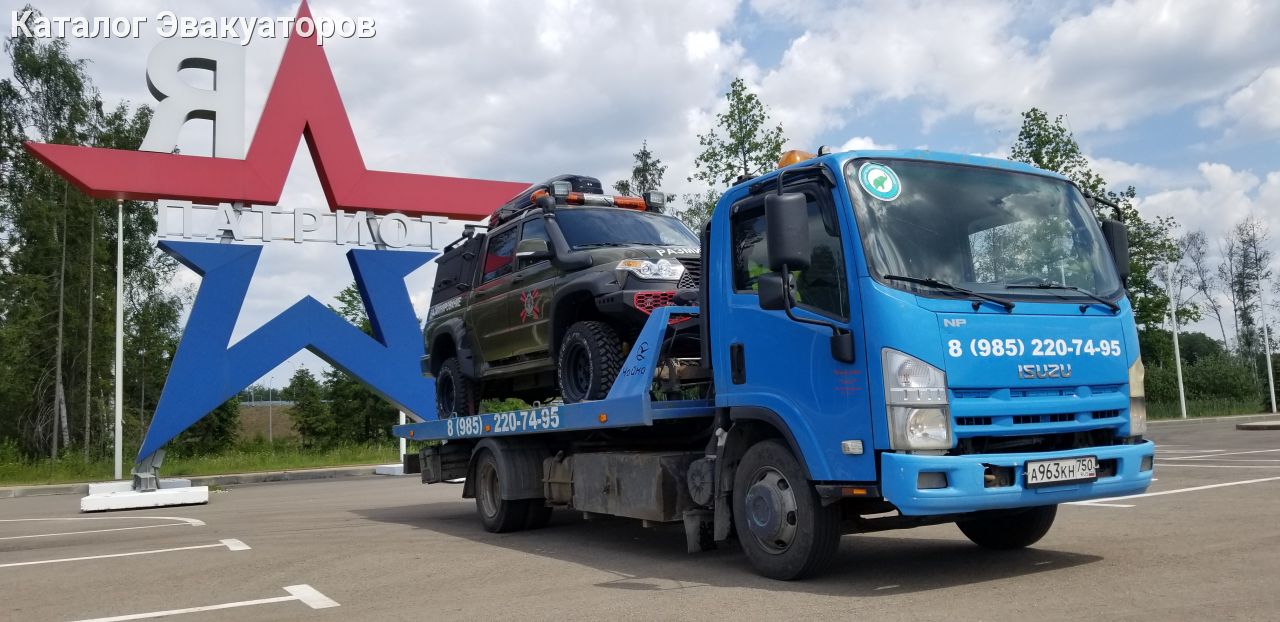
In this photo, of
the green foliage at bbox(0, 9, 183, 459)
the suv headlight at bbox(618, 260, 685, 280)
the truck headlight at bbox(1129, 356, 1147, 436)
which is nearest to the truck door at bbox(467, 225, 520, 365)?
the suv headlight at bbox(618, 260, 685, 280)

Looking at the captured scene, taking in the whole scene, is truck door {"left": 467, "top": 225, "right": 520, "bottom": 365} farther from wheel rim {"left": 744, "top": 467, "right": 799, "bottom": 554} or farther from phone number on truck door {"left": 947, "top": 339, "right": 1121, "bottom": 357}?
phone number on truck door {"left": 947, "top": 339, "right": 1121, "bottom": 357}

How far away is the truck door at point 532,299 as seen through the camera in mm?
9180

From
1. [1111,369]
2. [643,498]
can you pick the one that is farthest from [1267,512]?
[643,498]

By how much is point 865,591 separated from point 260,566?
4872 mm

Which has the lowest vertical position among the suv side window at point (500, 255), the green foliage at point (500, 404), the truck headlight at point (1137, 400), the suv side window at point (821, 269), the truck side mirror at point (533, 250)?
the truck headlight at point (1137, 400)

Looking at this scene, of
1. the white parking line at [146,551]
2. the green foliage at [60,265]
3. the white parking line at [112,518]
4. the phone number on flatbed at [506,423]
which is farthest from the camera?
the green foliage at [60,265]

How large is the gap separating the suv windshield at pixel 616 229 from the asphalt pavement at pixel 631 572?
8.73ft

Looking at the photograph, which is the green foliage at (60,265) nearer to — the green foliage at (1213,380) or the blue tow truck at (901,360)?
the blue tow truck at (901,360)

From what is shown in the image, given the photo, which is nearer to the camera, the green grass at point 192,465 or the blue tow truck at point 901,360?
the blue tow truck at point 901,360

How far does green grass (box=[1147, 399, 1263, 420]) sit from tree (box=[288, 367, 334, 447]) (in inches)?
1942

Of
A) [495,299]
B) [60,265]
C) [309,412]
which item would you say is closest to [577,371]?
[495,299]

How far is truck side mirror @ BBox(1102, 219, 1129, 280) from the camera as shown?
659cm

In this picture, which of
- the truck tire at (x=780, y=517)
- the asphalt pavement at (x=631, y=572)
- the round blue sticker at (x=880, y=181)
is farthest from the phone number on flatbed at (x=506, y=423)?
the round blue sticker at (x=880, y=181)

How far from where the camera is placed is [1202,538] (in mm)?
7383
